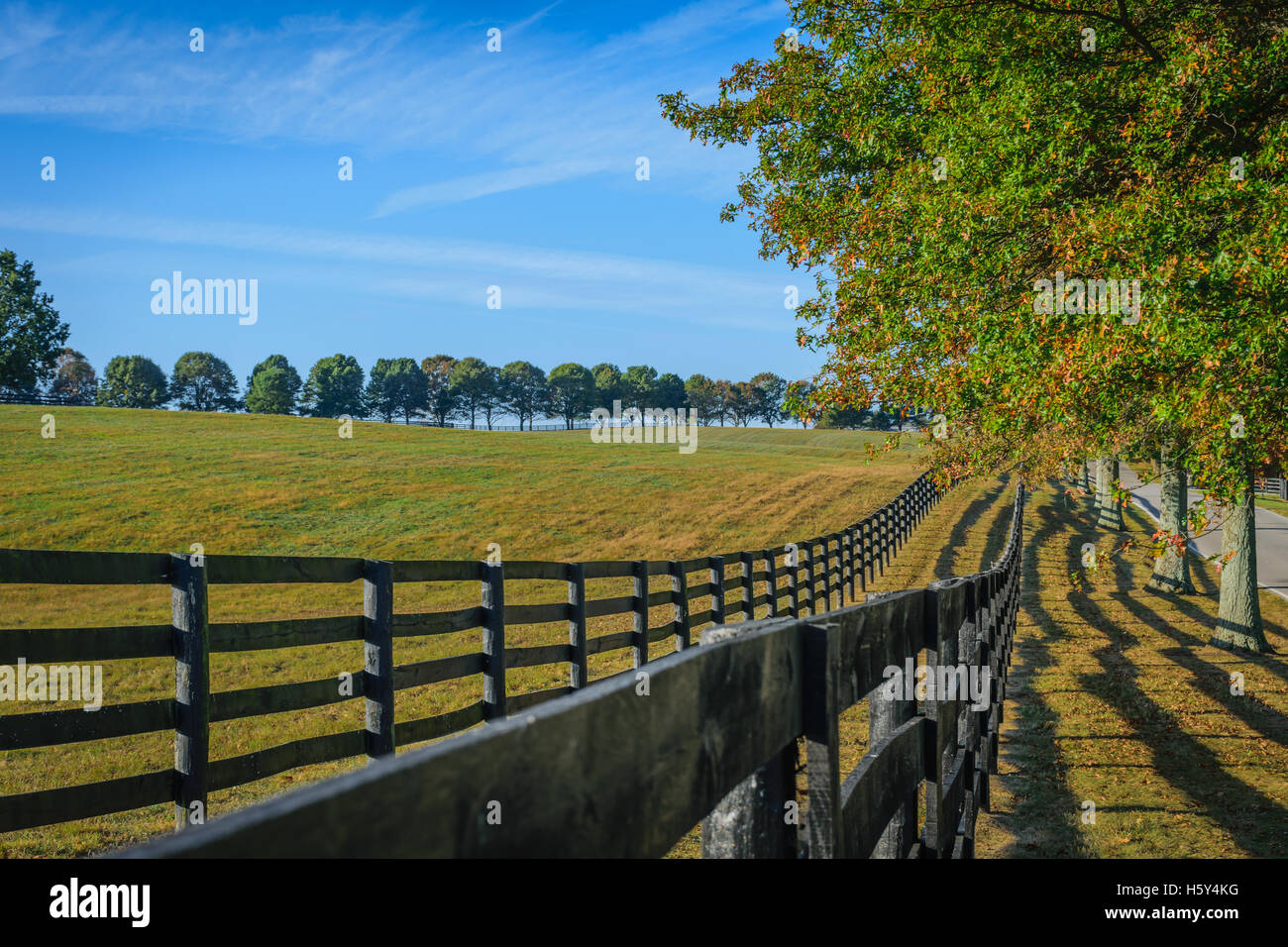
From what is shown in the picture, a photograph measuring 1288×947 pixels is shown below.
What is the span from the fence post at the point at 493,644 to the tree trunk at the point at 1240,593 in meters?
13.1

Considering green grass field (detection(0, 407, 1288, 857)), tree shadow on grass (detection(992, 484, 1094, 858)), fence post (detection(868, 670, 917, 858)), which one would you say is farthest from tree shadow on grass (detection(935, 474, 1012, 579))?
fence post (detection(868, 670, 917, 858))

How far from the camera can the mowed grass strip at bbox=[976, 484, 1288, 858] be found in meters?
6.62

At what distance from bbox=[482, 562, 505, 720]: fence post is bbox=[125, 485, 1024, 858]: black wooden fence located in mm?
4977

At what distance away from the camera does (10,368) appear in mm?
54562

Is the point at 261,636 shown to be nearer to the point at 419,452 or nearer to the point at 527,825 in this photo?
the point at 527,825

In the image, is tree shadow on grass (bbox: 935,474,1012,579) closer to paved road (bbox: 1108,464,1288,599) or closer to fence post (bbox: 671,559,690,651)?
fence post (bbox: 671,559,690,651)

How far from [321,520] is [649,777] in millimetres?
31994

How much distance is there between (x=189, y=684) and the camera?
202 inches

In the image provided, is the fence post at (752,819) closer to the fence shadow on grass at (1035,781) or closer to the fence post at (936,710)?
the fence post at (936,710)

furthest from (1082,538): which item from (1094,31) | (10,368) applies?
(10,368)

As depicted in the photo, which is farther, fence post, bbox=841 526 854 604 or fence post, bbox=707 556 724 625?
fence post, bbox=841 526 854 604

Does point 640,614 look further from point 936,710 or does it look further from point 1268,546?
point 1268,546

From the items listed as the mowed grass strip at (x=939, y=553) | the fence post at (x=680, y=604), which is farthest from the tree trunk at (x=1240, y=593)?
the fence post at (x=680, y=604)
